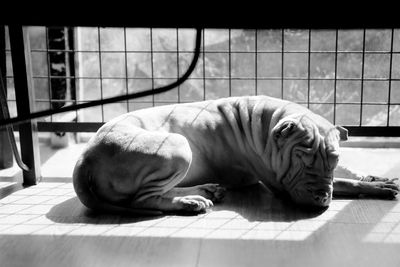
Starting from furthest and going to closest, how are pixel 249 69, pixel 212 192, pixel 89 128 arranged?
pixel 249 69, pixel 89 128, pixel 212 192

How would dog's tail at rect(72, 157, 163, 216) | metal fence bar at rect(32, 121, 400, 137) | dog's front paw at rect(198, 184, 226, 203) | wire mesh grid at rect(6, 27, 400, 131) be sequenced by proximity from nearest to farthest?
dog's tail at rect(72, 157, 163, 216) < dog's front paw at rect(198, 184, 226, 203) < metal fence bar at rect(32, 121, 400, 137) < wire mesh grid at rect(6, 27, 400, 131)

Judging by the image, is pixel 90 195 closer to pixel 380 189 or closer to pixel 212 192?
pixel 212 192

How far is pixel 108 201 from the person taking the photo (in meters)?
3.64

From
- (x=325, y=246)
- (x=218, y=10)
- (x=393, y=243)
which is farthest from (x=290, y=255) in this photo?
(x=218, y=10)

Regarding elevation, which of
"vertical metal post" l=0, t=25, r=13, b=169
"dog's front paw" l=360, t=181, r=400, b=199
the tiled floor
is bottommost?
the tiled floor

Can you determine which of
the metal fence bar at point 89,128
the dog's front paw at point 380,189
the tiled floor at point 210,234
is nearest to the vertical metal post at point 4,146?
the metal fence bar at point 89,128

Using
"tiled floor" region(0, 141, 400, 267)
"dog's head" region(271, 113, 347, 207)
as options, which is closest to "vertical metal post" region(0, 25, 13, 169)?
"tiled floor" region(0, 141, 400, 267)

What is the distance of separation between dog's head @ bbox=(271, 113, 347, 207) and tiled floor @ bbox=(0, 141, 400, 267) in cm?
12

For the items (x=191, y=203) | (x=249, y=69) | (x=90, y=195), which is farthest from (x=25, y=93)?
(x=249, y=69)

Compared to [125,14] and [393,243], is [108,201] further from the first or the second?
[125,14]

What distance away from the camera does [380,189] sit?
3.88 metres

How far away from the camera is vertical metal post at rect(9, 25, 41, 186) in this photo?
407cm

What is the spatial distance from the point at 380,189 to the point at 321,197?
1.65 feet

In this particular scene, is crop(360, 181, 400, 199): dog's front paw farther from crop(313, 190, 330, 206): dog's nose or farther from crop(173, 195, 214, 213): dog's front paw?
crop(173, 195, 214, 213): dog's front paw
